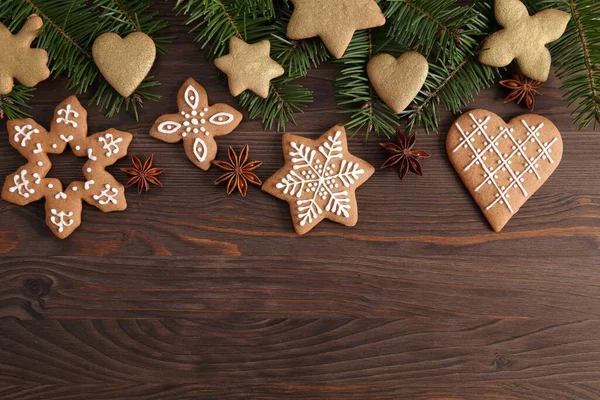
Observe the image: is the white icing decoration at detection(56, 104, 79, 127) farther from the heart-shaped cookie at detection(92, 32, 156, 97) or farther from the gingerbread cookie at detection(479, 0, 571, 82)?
the gingerbread cookie at detection(479, 0, 571, 82)

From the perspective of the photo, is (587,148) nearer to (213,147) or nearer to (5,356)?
(213,147)

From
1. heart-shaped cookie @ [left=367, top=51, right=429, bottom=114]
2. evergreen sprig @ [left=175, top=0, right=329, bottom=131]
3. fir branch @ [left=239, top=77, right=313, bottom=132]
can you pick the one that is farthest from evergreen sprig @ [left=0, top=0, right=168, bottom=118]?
heart-shaped cookie @ [left=367, top=51, right=429, bottom=114]

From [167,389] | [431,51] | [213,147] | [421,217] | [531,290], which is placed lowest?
[167,389]

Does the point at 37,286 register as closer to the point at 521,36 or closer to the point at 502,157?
the point at 502,157

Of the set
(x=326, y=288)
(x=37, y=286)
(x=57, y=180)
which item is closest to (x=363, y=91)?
(x=326, y=288)

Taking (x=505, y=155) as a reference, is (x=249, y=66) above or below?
above

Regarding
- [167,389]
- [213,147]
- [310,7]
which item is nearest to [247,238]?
[213,147]
